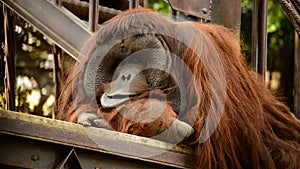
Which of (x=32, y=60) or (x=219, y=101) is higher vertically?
(x=219, y=101)

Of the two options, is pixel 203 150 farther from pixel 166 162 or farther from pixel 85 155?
pixel 85 155

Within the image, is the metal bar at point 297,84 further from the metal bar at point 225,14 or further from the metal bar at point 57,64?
the metal bar at point 57,64

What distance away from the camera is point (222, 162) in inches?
112

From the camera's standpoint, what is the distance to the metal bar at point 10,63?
3953mm

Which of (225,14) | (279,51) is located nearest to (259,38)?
(225,14)

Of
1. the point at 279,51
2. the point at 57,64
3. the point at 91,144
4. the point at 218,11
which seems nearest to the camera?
the point at 91,144

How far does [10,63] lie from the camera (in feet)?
13.0

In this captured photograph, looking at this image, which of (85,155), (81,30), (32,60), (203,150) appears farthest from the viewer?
(32,60)

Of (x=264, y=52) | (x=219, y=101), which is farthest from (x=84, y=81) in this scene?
(x=264, y=52)

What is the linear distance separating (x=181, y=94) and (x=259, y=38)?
2.83 feet

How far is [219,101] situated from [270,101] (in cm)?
35

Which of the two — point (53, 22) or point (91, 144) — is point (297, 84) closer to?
point (53, 22)

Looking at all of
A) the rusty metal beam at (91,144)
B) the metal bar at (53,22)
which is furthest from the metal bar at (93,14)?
the rusty metal beam at (91,144)

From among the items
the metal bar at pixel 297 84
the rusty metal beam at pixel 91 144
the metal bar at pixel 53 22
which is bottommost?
the metal bar at pixel 297 84
